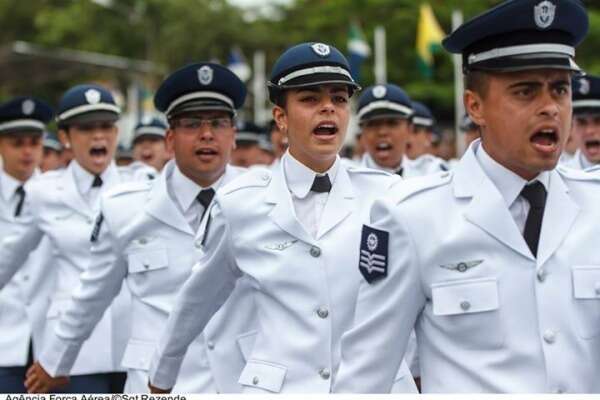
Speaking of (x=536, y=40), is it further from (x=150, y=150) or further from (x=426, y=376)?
(x=150, y=150)

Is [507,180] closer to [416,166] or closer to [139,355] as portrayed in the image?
[139,355]

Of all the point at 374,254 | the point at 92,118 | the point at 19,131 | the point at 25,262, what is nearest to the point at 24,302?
the point at 25,262

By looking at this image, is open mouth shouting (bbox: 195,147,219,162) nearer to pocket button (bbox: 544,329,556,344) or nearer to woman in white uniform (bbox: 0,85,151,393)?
woman in white uniform (bbox: 0,85,151,393)

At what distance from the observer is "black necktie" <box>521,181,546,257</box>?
13.1 ft

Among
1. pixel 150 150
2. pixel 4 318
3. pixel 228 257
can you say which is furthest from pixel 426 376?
pixel 150 150

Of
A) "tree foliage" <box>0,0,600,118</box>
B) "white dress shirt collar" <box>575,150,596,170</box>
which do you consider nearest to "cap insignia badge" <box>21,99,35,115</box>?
"white dress shirt collar" <box>575,150,596,170</box>

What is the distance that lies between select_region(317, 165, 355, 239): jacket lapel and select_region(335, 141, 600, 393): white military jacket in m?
1.20

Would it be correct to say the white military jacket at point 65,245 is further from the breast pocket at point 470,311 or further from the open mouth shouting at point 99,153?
the breast pocket at point 470,311

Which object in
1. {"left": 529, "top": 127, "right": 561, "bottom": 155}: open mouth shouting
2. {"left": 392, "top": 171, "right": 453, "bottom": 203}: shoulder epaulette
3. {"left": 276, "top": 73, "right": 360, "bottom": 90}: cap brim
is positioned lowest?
{"left": 392, "top": 171, "right": 453, "bottom": 203}: shoulder epaulette

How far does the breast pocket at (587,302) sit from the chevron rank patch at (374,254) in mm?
616

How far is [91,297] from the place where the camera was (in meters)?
7.22

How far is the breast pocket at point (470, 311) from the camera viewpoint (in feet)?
12.9

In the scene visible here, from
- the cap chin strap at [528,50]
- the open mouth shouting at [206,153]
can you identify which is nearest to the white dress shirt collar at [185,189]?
the open mouth shouting at [206,153]

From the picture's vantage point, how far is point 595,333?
394 centimetres
